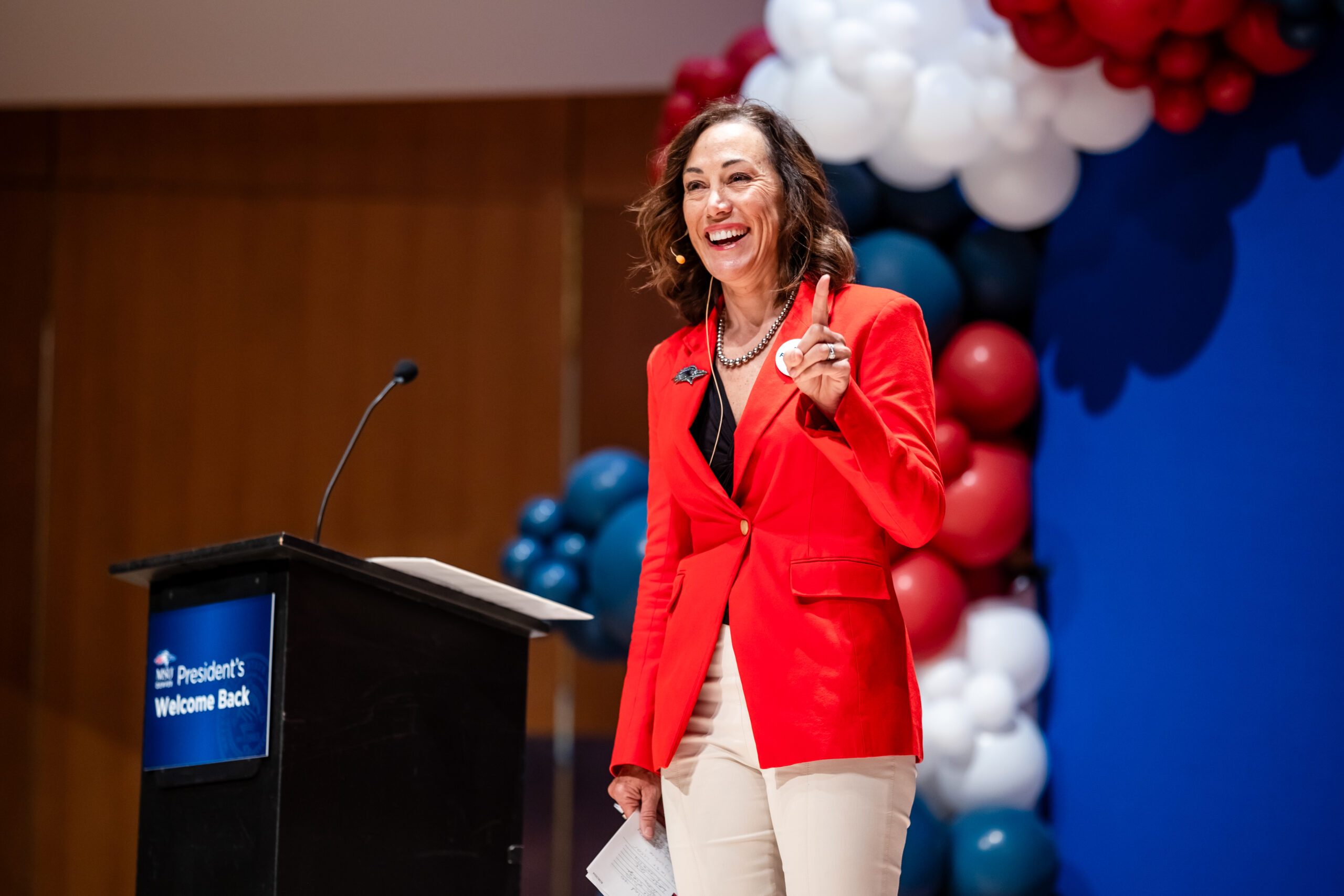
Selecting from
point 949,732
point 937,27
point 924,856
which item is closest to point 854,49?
point 937,27

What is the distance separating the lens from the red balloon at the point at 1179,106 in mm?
3062

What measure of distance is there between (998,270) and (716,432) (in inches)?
83.8

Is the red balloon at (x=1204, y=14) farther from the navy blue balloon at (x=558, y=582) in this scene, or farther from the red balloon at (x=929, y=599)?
the navy blue balloon at (x=558, y=582)

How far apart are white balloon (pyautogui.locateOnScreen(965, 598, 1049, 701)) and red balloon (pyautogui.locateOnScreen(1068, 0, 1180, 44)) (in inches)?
55.2

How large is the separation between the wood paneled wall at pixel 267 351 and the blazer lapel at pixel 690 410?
421cm

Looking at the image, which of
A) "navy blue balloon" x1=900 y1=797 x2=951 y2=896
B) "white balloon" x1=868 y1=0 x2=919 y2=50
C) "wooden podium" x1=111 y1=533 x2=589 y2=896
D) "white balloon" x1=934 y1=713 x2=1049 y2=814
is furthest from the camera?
"white balloon" x1=868 y1=0 x2=919 y2=50

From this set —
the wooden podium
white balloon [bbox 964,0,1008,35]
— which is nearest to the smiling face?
the wooden podium

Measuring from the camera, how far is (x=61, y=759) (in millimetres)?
5668

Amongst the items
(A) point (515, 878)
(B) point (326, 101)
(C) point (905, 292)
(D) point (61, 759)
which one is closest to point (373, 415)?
(B) point (326, 101)

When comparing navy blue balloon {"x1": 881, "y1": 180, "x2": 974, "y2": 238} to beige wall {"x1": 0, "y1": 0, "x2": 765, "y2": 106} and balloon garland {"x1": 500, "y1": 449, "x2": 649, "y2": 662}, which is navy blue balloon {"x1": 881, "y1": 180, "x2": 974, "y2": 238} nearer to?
balloon garland {"x1": 500, "y1": 449, "x2": 649, "y2": 662}

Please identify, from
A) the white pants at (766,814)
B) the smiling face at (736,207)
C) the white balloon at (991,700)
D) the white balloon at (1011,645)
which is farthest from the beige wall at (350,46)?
the white pants at (766,814)

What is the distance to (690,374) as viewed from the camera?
170cm

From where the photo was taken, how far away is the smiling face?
1674 mm

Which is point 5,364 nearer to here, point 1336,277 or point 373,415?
point 373,415
